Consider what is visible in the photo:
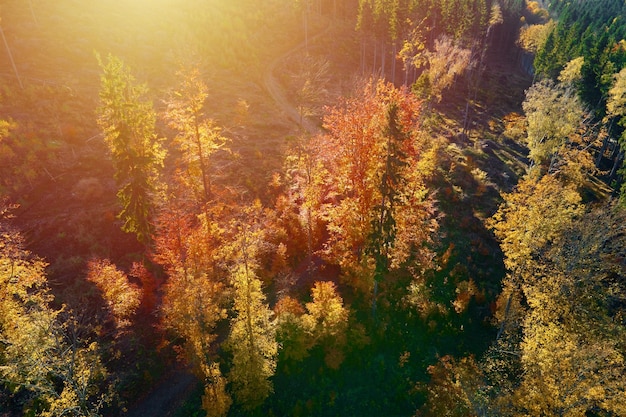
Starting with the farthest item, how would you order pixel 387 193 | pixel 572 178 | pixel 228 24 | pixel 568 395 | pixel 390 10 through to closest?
pixel 228 24 → pixel 390 10 → pixel 572 178 → pixel 387 193 → pixel 568 395

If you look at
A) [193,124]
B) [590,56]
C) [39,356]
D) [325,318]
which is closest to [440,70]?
[590,56]

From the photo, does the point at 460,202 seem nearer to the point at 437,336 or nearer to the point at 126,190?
the point at 437,336

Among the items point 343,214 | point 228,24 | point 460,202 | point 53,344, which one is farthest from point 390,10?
point 53,344

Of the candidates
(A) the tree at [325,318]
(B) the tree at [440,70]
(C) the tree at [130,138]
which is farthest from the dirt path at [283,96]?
(A) the tree at [325,318]

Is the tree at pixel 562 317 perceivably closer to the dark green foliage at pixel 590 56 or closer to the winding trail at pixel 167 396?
the winding trail at pixel 167 396

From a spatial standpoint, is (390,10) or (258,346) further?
(390,10)
